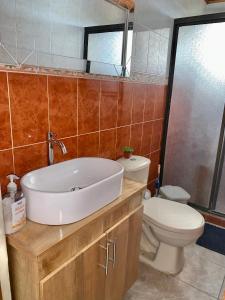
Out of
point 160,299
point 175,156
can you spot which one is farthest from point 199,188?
point 160,299

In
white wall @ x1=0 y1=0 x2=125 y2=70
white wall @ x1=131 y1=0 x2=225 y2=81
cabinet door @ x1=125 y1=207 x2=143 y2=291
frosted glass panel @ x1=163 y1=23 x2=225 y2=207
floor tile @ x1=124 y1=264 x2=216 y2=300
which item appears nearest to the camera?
white wall @ x1=0 y1=0 x2=125 y2=70

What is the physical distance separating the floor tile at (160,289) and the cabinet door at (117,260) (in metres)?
0.29

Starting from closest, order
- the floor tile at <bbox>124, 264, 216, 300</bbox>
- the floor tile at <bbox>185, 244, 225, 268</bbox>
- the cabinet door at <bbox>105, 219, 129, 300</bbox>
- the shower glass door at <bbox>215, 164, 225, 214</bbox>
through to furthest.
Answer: the cabinet door at <bbox>105, 219, 129, 300</bbox>, the floor tile at <bbox>124, 264, 216, 300</bbox>, the floor tile at <bbox>185, 244, 225, 268</bbox>, the shower glass door at <bbox>215, 164, 225, 214</bbox>

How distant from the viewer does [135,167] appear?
1674mm

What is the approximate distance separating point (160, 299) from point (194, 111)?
5.48 feet

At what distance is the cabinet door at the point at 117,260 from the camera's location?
3.97 ft

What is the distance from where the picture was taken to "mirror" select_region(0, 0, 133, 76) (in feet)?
3.33

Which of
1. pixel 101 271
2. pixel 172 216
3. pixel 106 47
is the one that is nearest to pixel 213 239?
pixel 172 216

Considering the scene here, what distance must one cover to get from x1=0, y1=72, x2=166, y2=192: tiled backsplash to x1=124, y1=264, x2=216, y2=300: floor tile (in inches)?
35.9

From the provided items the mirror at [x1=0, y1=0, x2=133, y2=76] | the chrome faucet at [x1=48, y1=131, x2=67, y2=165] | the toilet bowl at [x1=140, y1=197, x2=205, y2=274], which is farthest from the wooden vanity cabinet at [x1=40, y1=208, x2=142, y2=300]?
the mirror at [x1=0, y1=0, x2=133, y2=76]

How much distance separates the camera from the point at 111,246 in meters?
1.20

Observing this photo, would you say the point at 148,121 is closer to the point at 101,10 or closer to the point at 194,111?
the point at 194,111

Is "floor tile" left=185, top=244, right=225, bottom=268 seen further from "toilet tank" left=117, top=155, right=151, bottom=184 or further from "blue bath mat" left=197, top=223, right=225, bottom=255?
"toilet tank" left=117, top=155, right=151, bottom=184

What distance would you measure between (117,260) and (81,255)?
341mm
